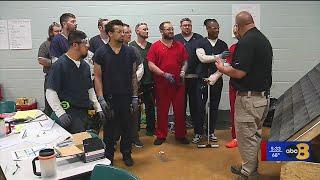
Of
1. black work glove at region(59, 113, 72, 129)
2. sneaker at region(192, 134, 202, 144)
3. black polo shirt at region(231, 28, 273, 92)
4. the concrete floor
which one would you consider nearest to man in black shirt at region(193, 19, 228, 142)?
sneaker at region(192, 134, 202, 144)

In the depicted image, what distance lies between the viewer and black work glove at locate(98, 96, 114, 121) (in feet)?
11.6

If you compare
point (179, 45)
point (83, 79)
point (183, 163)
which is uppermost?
point (179, 45)

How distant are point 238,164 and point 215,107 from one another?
0.97m

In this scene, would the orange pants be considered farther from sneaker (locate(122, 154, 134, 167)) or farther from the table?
the table

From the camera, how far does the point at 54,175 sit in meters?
2.08

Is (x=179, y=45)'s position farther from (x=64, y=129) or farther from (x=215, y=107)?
(x=64, y=129)

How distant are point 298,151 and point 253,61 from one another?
1.01m

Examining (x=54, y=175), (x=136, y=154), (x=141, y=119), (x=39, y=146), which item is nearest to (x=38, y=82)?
(x=141, y=119)

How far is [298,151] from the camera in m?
2.48

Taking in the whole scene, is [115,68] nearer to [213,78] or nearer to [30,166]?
[213,78]

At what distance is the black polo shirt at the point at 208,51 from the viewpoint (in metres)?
4.56

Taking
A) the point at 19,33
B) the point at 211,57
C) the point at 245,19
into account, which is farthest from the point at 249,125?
the point at 19,33

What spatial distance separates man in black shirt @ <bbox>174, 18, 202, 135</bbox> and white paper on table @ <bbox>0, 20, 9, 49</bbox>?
8.97 ft

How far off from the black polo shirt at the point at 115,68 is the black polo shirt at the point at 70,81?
356 millimetres
